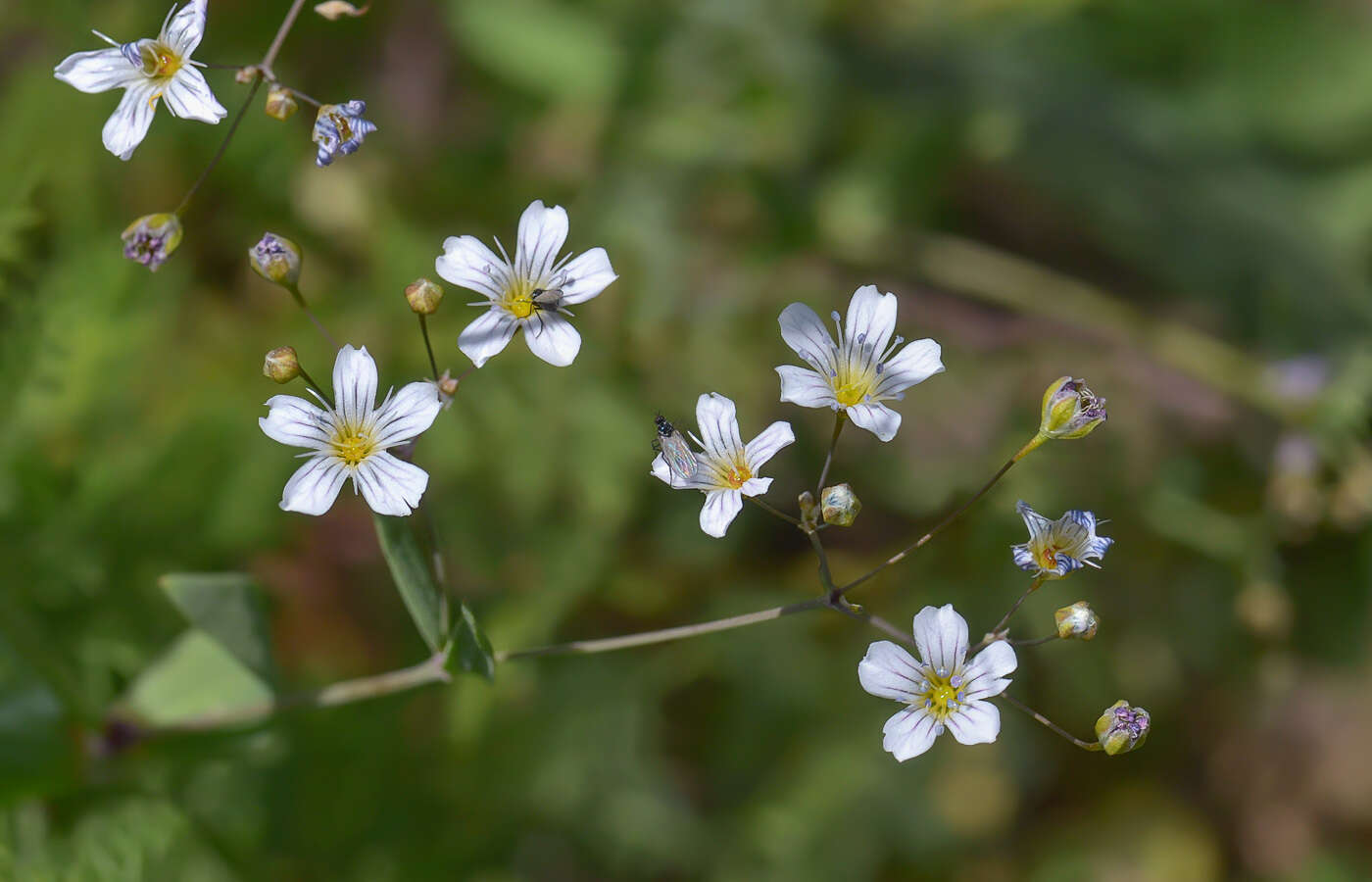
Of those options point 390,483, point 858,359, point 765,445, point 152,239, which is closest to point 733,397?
point 858,359

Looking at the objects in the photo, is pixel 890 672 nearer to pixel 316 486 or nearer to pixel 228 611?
pixel 316 486

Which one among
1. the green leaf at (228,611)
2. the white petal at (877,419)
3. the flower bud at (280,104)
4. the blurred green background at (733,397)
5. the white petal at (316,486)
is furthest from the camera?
the blurred green background at (733,397)

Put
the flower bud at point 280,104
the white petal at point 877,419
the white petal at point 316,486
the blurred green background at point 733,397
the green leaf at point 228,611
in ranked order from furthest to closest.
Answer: the blurred green background at point 733,397
the green leaf at point 228,611
the flower bud at point 280,104
the white petal at point 877,419
the white petal at point 316,486

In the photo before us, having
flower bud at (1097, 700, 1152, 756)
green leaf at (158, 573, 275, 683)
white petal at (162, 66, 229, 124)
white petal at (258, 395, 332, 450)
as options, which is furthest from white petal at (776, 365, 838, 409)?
green leaf at (158, 573, 275, 683)

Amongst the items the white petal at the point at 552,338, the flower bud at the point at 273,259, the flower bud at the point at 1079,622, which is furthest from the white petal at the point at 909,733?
the flower bud at the point at 273,259

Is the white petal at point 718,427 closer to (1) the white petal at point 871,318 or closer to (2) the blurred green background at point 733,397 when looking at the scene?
(1) the white petal at point 871,318
